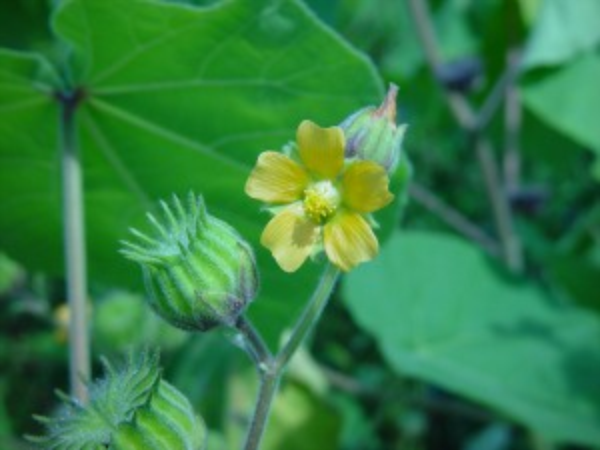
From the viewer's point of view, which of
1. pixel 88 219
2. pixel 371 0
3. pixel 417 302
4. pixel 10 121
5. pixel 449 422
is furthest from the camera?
pixel 371 0

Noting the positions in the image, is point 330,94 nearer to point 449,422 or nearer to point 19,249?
point 19,249

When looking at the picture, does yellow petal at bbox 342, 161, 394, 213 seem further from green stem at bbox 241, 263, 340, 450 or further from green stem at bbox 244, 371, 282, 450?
green stem at bbox 244, 371, 282, 450

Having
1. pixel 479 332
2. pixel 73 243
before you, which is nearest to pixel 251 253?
pixel 73 243

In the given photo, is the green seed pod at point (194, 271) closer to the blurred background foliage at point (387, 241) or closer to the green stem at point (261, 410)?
the green stem at point (261, 410)

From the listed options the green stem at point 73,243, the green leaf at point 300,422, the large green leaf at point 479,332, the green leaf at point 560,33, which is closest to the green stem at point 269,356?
the green stem at point 73,243

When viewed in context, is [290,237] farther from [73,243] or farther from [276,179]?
[73,243]

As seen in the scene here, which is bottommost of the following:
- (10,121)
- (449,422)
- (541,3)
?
(449,422)

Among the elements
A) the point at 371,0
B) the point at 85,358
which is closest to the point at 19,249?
the point at 85,358
